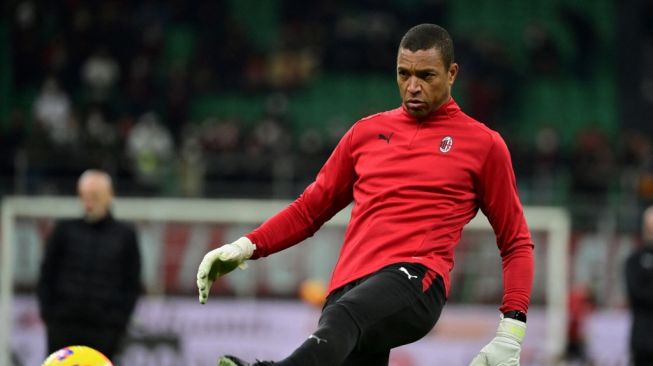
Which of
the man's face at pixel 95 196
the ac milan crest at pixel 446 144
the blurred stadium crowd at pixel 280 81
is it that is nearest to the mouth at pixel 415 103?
the ac milan crest at pixel 446 144

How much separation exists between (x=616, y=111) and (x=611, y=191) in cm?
460

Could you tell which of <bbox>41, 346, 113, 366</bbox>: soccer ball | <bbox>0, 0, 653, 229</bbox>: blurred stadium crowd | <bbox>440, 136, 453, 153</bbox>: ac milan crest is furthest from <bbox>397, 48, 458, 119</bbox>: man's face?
<bbox>0, 0, 653, 229</bbox>: blurred stadium crowd

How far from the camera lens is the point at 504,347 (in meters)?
3.98

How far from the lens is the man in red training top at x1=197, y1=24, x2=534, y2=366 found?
396 cm

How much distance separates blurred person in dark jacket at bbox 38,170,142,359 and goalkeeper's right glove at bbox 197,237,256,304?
10.7 feet

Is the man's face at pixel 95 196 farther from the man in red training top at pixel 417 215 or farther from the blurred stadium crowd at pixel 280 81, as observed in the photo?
the blurred stadium crowd at pixel 280 81

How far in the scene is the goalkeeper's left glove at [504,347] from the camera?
156 inches

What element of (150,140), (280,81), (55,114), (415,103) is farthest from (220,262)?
(280,81)

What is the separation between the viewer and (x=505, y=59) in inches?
677

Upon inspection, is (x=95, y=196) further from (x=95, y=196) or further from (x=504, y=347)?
(x=504, y=347)

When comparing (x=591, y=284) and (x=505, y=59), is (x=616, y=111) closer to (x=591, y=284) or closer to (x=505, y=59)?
(x=505, y=59)

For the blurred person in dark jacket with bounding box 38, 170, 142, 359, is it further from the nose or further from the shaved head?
the nose

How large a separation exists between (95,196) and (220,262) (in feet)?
11.0

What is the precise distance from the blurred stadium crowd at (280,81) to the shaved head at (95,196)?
6.12 metres
